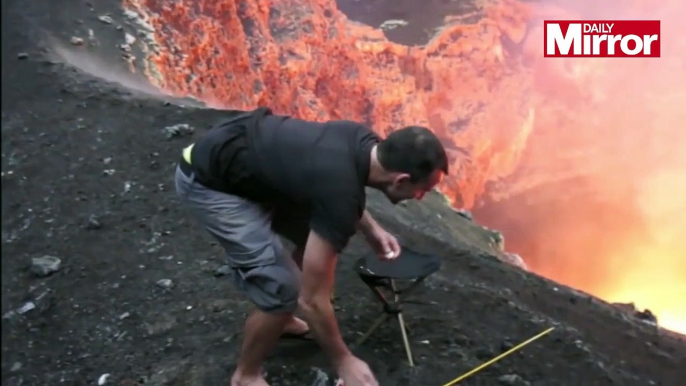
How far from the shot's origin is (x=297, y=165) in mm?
2400

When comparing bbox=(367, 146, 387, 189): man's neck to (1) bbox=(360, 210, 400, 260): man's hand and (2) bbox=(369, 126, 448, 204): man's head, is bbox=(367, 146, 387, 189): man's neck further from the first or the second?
(1) bbox=(360, 210, 400, 260): man's hand

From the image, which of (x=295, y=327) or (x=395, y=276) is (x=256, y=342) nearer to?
(x=295, y=327)

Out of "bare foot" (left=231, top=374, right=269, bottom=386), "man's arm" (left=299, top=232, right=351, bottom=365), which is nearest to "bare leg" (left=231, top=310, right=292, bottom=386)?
"bare foot" (left=231, top=374, right=269, bottom=386)

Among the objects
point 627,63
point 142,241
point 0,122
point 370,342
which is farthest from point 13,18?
point 627,63

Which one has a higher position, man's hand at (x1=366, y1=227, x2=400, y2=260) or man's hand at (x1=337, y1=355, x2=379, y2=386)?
man's hand at (x1=366, y1=227, x2=400, y2=260)

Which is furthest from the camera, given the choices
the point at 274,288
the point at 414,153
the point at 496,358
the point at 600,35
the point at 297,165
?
the point at 600,35

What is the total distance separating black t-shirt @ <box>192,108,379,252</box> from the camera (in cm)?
232

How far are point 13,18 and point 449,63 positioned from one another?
15.9 meters

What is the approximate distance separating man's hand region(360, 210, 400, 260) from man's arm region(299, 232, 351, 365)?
56cm

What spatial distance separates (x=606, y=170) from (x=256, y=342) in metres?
22.3

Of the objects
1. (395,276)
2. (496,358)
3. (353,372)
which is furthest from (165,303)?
(496,358)

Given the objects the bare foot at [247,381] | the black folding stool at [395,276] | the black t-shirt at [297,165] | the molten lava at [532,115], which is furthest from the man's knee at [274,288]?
the molten lava at [532,115]

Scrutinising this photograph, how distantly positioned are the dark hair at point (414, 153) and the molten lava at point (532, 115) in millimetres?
12859

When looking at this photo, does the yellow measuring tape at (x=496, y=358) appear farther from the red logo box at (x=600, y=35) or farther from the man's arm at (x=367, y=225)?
the red logo box at (x=600, y=35)
